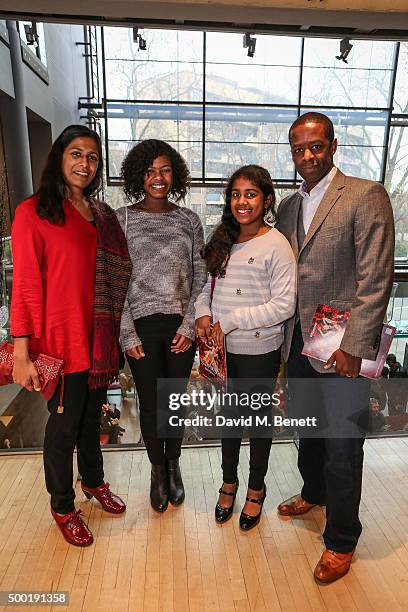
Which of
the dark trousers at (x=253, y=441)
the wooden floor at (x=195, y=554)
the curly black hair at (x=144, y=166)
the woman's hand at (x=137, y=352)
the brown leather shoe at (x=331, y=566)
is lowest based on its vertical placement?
the wooden floor at (x=195, y=554)

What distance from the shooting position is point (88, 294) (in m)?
1.54

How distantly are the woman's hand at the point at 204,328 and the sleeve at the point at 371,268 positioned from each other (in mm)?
549

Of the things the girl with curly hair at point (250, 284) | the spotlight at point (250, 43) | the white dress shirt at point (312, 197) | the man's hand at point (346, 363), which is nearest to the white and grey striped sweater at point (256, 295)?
the girl with curly hair at point (250, 284)

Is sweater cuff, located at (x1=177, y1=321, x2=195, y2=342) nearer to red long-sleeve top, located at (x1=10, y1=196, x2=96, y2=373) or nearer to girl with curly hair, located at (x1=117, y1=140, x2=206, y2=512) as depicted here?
girl with curly hair, located at (x1=117, y1=140, x2=206, y2=512)

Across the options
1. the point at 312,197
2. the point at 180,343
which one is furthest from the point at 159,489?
the point at 312,197

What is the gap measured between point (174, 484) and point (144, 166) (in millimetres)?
1408

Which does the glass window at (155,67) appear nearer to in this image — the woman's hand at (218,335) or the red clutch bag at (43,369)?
the woman's hand at (218,335)

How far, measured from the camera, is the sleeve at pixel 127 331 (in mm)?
1681

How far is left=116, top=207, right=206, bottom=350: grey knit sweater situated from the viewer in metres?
1.67

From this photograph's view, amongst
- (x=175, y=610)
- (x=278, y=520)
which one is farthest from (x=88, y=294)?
(x=278, y=520)

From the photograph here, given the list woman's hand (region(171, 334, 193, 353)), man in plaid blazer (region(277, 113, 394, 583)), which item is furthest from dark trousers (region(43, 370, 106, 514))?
man in plaid blazer (region(277, 113, 394, 583))

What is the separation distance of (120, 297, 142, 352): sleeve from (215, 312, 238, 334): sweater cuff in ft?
1.12

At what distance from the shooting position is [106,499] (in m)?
1.91

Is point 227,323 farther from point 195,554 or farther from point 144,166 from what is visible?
point 195,554
